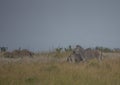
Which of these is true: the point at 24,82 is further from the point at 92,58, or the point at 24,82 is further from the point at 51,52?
the point at 51,52

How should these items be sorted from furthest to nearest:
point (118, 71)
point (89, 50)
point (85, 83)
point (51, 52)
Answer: point (51, 52), point (89, 50), point (118, 71), point (85, 83)

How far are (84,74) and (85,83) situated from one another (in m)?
1.02

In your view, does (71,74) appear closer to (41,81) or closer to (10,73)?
(41,81)

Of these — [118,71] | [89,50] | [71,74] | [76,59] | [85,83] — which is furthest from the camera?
[89,50]

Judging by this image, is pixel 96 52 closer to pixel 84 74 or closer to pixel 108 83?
pixel 84 74

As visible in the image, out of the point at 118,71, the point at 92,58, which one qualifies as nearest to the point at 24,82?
the point at 118,71

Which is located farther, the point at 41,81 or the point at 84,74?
the point at 84,74

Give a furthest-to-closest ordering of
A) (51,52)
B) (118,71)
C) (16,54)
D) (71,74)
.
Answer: (51,52) < (16,54) < (118,71) < (71,74)

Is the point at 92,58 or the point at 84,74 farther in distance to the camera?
the point at 92,58

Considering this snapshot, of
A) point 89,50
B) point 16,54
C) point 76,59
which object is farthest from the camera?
point 16,54

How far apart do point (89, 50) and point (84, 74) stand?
4.65 m

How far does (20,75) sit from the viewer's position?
23.2 ft

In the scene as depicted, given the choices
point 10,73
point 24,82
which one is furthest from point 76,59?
point 24,82

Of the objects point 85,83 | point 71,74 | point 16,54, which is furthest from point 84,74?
point 16,54
